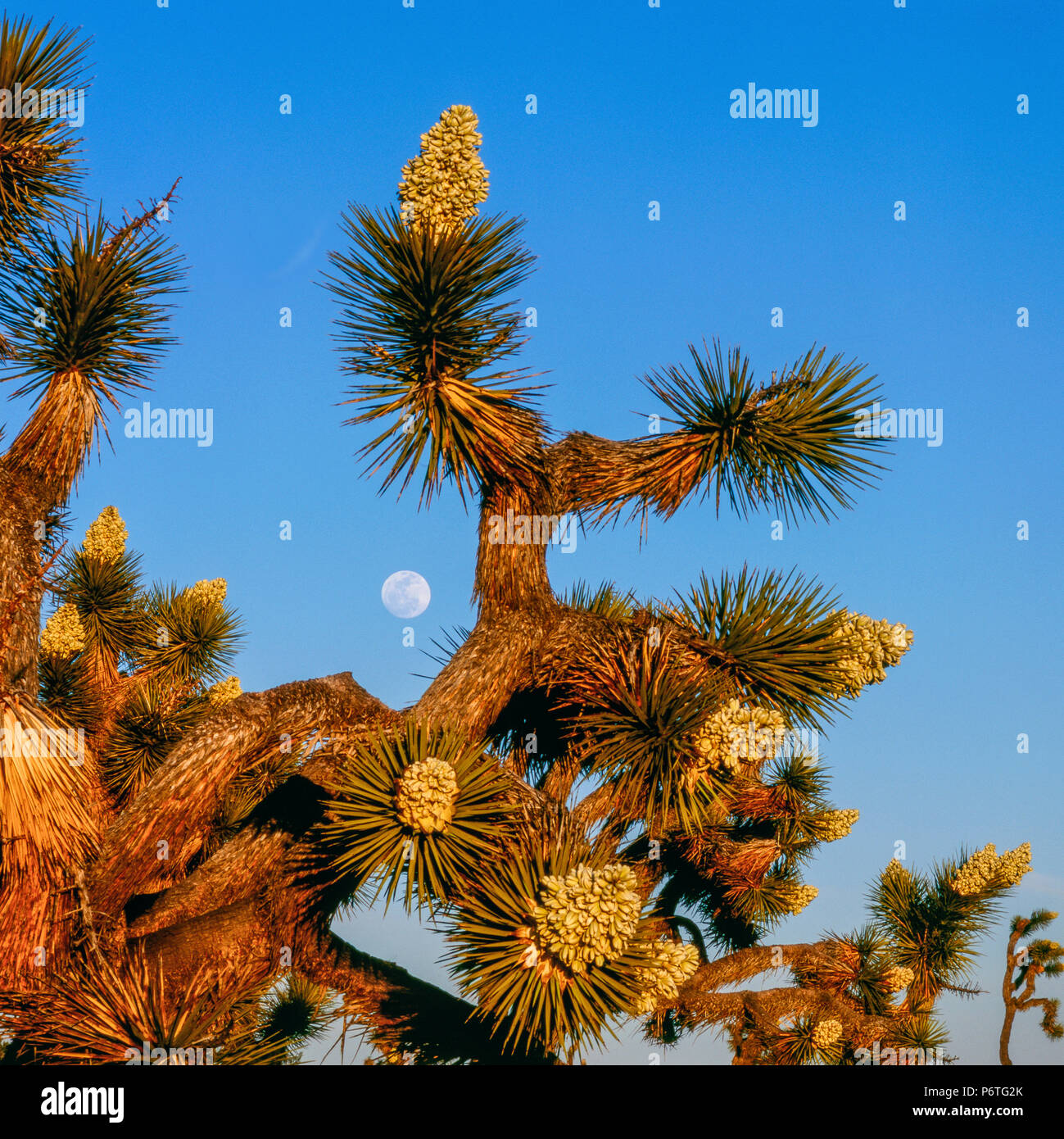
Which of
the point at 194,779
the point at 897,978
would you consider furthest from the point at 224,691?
the point at 897,978

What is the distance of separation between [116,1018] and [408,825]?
2.06m

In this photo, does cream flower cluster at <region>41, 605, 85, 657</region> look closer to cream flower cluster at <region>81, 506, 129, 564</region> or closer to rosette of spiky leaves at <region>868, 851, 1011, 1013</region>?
cream flower cluster at <region>81, 506, 129, 564</region>

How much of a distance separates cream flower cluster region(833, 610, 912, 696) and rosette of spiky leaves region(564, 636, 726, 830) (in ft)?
3.30

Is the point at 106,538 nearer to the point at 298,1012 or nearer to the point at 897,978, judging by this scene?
the point at 298,1012

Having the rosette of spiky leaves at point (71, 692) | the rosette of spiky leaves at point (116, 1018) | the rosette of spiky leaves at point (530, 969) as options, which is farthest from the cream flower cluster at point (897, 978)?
the rosette of spiky leaves at point (71, 692)

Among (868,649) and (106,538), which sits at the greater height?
(106,538)

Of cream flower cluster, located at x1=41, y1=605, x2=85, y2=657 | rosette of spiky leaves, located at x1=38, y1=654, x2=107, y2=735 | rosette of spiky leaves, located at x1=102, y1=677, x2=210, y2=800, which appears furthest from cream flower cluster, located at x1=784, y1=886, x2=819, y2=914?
cream flower cluster, located at x1=41, y1=605, x2=85, y2=657

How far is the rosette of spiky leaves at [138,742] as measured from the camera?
981 centimetres

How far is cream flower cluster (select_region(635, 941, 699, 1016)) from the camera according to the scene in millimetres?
5676

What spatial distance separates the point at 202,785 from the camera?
6.62 m

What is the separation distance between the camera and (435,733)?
6.26 meters
